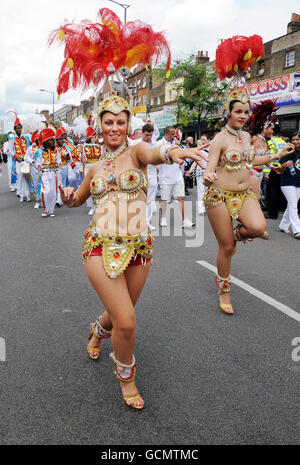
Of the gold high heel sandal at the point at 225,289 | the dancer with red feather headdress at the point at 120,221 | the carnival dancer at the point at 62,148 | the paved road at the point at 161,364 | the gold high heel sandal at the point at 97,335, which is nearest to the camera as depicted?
the paved road at the point at 161,364

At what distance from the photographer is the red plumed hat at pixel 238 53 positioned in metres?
4.16

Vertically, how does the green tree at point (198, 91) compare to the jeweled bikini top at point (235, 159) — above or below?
above

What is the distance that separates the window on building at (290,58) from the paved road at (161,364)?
2119 centimetres

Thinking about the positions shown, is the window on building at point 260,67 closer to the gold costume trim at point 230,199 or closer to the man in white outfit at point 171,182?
the man in white outfit at point 171,182

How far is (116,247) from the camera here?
8.32 feet

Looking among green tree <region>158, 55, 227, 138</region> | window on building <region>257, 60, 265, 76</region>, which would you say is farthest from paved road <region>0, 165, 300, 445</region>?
window on building <region>257, 60, 265, 76</region>

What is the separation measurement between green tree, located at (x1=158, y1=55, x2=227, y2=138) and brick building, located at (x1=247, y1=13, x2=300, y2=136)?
8.31 feet

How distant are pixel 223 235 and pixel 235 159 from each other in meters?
0.76

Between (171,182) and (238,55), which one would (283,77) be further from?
(238,55)

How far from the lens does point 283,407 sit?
2.52 meters

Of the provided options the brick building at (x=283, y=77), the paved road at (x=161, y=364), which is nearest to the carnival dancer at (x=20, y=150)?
the paved road at (x=161, y=364)

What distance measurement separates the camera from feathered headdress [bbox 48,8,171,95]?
2918mm
